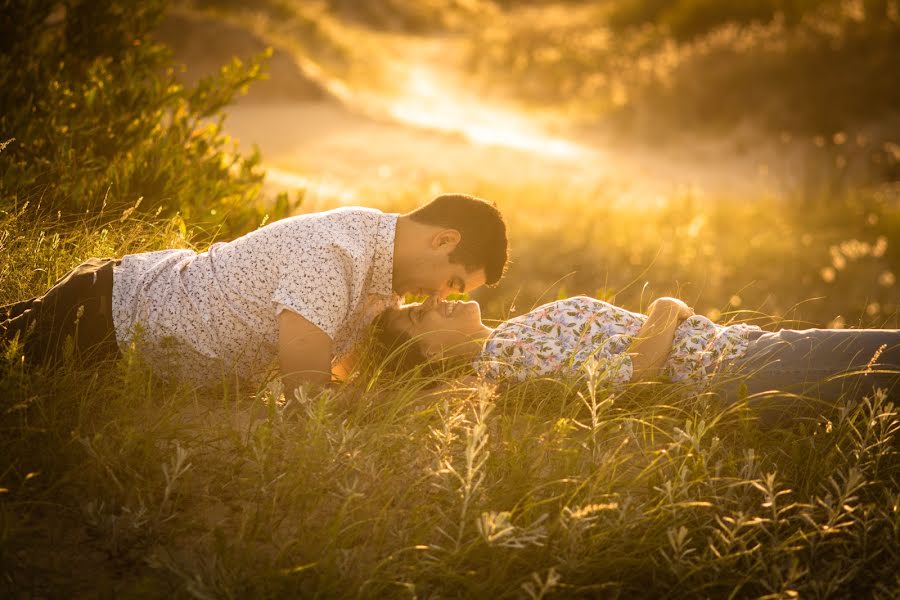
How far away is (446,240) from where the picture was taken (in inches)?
143

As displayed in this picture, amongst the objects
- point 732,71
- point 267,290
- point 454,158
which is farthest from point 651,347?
point 732,71

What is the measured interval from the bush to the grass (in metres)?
1.39

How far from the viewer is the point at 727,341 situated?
3.81 m

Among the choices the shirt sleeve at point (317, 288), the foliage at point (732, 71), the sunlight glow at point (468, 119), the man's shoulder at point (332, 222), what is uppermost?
the man's shoulder at point (332, 222)

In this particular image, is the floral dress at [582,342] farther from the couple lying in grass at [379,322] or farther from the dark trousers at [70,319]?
the dark trousers at [70,319]

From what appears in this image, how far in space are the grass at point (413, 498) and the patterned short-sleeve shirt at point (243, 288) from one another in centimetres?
21

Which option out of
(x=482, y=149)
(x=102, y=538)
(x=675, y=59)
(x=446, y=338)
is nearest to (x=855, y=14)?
(x=675, y=59)

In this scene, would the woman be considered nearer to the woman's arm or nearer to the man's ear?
the woman's arm

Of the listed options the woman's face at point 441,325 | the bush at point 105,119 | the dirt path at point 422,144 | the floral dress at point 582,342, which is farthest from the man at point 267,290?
the dirt path at point 422,144

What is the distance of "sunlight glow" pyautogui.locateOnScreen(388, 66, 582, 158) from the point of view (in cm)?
1686

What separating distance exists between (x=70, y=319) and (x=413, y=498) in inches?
66.1

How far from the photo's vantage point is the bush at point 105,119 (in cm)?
471

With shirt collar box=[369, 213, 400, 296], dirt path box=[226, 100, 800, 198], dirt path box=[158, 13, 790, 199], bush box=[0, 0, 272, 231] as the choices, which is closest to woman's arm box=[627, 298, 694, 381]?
shirt collar box=[369, 213, 400, 296]

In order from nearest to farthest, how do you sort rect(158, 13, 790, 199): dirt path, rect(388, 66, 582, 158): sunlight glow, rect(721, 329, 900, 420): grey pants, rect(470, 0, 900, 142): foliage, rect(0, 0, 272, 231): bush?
rect(721, 329, 900, 420): grey pants < rect(0, 0, 272, 231): bush < rect(158, 13, 790, 199): dirt path < rect(470, 0, 900, 142): foliage < rect(388, 66, 582, 158): sunlight glow
